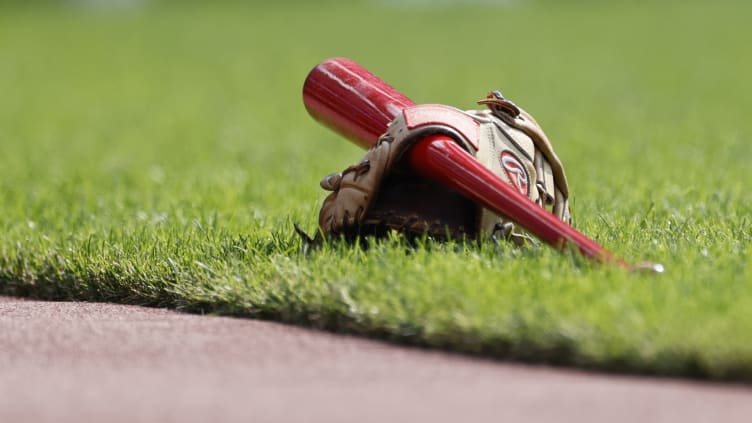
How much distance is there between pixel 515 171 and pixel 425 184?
0.35m

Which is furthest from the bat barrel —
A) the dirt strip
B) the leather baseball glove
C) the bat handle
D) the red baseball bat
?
the dirt strip

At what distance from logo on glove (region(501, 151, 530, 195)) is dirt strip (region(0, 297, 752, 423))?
106cm

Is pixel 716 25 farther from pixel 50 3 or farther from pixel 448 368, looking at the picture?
pixel 448 368

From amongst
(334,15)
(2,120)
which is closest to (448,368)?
(2,120)

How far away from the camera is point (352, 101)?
4.88 meters

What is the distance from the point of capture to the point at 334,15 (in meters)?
27.7

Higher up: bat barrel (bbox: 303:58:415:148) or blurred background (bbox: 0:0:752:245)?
blurred background (bbox: 0:0:752:245)

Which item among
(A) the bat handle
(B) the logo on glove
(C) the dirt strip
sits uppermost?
(B) the logo on glove

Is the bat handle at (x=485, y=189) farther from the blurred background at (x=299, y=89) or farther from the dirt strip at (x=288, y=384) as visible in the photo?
the blurred background at (x=299, y=89)

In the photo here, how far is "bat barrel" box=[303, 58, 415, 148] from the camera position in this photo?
4.79 meters

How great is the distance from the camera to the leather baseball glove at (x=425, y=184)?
4.40 meters

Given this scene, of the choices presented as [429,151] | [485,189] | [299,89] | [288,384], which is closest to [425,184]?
[429,151]

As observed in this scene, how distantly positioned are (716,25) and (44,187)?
18.1 meters

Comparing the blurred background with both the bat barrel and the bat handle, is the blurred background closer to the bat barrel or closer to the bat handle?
the bat barrel
